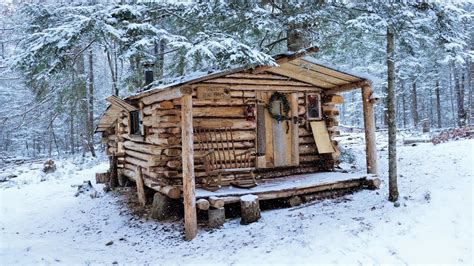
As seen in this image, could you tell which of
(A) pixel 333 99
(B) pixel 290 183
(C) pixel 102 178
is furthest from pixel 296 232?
(C) pixel 102 178

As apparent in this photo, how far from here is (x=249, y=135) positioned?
10.1 meters

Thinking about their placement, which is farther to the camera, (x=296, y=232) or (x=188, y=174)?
(x=188, y=174)

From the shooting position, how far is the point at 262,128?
33.8 ft

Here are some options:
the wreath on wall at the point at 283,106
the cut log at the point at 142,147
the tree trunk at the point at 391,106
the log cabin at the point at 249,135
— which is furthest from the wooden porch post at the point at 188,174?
the tree trunk at the point at 391,106

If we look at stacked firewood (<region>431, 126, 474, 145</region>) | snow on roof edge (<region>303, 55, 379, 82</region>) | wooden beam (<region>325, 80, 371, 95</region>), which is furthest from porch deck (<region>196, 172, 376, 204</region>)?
stacked firewood (<region>431, 126, 474, 145</region>)

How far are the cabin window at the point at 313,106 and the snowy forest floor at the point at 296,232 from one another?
8.68ft

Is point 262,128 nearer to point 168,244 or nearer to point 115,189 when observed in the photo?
point 168,244

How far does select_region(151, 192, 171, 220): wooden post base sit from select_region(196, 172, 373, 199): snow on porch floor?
0.88 meters

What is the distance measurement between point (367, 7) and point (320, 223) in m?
4.79

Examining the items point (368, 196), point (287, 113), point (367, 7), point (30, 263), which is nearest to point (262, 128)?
point (287, 113)

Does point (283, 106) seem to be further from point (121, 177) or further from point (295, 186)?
point (121, 177)

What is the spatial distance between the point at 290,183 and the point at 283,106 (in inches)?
91.6

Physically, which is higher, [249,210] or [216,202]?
[216,202]

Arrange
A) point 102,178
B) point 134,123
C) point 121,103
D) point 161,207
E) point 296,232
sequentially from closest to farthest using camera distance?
point 296,232
point 161,207
point 121,103
point 134,123
point 102,178
